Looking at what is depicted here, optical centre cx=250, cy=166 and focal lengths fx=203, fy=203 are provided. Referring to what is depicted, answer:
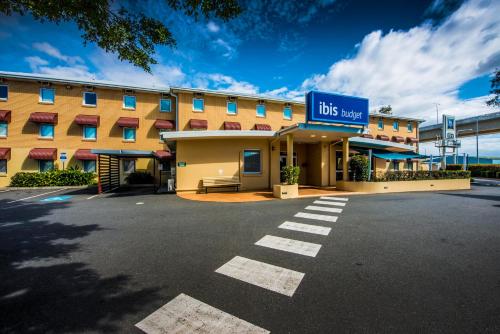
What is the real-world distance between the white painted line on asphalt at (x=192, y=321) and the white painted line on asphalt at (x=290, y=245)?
2186 mm

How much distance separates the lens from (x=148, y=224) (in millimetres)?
6227

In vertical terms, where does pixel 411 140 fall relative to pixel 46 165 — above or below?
above

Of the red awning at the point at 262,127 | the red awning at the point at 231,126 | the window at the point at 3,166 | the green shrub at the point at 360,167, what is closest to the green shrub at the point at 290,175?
the green shrub at the point at 360,167

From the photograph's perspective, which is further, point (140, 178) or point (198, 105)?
point (198, 105)

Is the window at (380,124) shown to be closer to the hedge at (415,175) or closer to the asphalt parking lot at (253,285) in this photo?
the hedge at (415,175)

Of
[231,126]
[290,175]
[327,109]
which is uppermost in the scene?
[231,126]

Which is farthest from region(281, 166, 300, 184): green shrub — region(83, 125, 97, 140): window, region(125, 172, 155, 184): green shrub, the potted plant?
region(83, 125, 97, 140): window

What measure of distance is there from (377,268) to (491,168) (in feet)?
133

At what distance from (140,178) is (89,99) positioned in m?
8.67

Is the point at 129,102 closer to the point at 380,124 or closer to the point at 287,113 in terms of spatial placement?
the point at 287,113

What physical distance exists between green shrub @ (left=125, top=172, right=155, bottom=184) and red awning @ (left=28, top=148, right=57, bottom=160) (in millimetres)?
6082

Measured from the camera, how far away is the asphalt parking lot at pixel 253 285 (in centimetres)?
233

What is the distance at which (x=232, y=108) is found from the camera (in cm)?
2095

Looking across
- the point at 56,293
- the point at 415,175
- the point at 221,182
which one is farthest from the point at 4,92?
the point at 415,175
